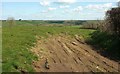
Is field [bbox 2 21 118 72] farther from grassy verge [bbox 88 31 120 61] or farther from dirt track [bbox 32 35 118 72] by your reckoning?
grassy verge [bbox 88 31 120 61]

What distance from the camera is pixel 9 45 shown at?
1850cm

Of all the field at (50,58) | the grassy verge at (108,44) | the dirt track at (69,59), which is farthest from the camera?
the grassy verge at (108,44)

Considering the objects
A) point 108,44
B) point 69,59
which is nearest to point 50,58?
point 69,59

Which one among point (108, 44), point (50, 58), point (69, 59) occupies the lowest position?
point (69, 59)

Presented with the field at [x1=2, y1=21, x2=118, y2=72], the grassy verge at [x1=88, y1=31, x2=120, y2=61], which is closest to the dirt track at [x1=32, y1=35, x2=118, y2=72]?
the field at [x1=2, y1=21, x2=118, y2=72]

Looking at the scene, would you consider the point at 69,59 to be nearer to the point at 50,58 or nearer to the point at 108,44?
the point at 50,58

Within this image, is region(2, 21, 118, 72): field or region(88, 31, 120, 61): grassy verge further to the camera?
region(88, 31, 120, 61): grassy verge

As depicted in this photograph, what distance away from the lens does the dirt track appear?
53.1ft

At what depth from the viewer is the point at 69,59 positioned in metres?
18.2

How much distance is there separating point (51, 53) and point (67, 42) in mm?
5508

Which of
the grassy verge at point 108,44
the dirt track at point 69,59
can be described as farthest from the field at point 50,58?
the grassy verge at point 108,44

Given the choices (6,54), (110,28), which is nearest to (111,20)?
(110,28)

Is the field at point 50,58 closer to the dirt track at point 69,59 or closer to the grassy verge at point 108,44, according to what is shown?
the dirt track at point 69,59

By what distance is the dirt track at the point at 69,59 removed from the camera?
1619 cm
